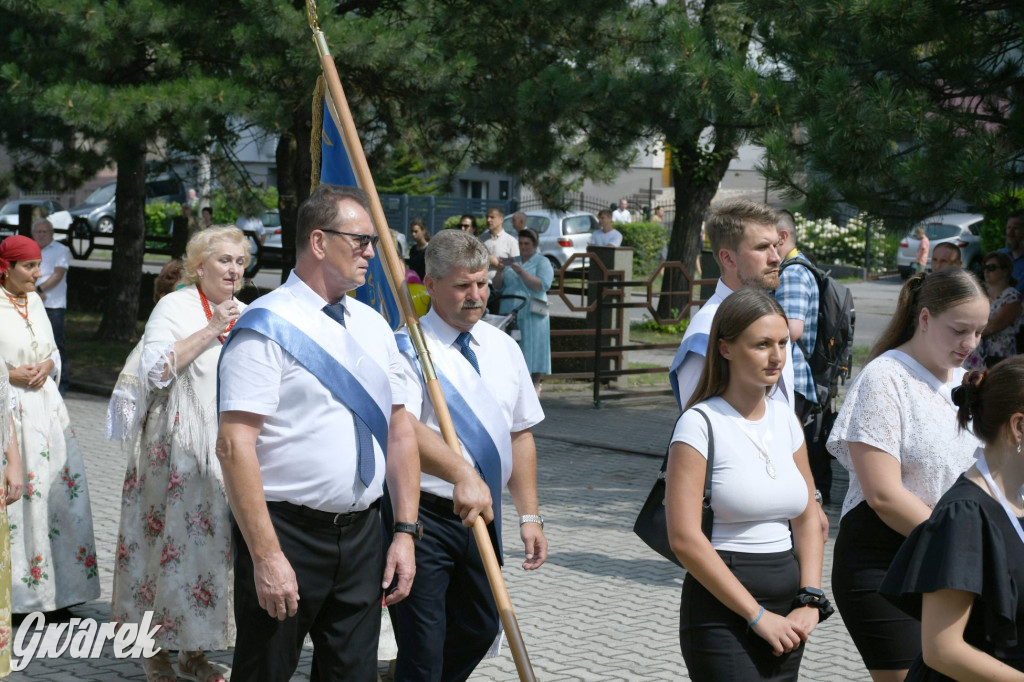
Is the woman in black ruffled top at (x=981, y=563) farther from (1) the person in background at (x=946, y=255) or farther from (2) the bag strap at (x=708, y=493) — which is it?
(1) the person in background at (x=946, y=255)

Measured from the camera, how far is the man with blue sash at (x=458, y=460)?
12.8ft

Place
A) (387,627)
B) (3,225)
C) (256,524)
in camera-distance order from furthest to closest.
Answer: (3,225) → (387,627) → (256,524)

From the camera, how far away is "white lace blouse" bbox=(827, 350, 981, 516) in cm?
359

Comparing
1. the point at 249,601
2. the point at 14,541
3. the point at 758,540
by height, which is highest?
the point at 758,540

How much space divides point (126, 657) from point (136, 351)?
1331 millimetres

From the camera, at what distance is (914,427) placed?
11.8 feet

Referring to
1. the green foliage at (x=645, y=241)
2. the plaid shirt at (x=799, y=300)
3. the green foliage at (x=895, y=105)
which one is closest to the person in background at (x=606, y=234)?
the green foliage at (x=645, y=241)

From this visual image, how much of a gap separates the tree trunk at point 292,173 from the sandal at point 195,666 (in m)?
9.84

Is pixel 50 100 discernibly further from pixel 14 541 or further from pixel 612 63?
pixel 14 541

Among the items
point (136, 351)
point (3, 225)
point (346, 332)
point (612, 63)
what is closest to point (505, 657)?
point (136, 351)

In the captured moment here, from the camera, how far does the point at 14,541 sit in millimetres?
5781

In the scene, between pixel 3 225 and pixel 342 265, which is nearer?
pixel 342 265

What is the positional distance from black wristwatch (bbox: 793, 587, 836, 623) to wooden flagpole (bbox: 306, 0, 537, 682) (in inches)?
31.2

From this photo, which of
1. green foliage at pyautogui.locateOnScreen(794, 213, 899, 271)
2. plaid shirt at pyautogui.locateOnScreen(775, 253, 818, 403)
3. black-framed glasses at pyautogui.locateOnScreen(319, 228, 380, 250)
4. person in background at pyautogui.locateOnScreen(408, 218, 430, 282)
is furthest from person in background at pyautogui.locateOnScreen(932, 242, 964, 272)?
green foliage at pyautogui.locateOnScreen(794, 213, 899, 271)
